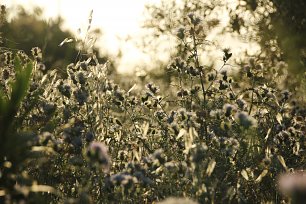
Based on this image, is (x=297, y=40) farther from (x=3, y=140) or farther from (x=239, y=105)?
(x=3, y=140)

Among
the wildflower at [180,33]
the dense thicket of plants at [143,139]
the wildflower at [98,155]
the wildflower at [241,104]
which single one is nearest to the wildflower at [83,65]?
the dense thicket of plants at [143,139]

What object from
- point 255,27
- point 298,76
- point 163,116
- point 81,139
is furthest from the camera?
point 255,27

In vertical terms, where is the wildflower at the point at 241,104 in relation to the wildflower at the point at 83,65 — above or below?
below

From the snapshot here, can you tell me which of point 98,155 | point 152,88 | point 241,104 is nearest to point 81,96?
point 152,88

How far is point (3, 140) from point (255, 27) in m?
6.97

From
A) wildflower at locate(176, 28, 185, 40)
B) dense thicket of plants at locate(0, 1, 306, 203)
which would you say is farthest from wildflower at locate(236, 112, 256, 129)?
wildflower at locate(176, 28, 185, 40)

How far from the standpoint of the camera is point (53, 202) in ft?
10.5

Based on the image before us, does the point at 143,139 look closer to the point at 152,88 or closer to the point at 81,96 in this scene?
the point at 81,96

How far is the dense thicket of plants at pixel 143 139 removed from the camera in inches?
105

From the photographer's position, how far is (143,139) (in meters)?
3.37

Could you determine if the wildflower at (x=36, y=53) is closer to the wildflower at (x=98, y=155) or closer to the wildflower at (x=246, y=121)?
the wildflower at (x=246, y=121)

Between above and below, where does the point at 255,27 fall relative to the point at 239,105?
above

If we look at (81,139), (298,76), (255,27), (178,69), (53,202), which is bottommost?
(53,202)

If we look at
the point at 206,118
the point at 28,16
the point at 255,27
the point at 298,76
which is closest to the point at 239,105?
the point at 206,118
